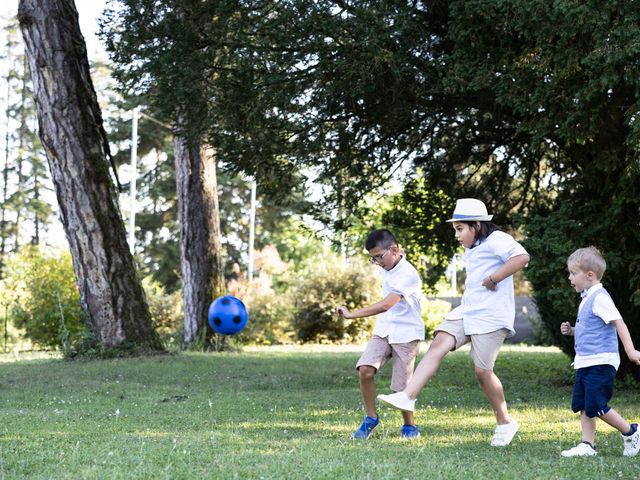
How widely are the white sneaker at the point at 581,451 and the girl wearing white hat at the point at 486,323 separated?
481 millimetres

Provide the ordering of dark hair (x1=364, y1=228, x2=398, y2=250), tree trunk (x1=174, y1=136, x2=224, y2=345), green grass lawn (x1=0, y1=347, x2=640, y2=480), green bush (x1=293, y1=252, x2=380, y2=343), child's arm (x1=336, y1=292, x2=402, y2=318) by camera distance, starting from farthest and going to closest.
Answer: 1. green bush (x1=293, y1=252, x2=380, y2=343)
2. tree trunk (x1=174, y1=136, x2=224, y2=345)
3. dark hair (x1=364, y1=228, x2=398, y2=250)
4. child's arm (x1=336, y1=292, x2=402, y2=318)
5. green grass lawn (x1=0, y1=347, x2=640, y2=480)

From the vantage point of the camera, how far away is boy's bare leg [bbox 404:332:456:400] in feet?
20.8

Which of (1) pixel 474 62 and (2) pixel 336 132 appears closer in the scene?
(1) pixel 474 62

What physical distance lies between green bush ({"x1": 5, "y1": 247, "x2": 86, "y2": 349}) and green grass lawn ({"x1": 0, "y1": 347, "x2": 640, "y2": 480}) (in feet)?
27.3

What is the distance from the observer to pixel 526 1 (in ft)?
27.9

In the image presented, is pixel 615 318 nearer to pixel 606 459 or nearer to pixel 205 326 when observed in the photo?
pixel 606 459

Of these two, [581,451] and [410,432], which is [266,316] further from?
[581,451]

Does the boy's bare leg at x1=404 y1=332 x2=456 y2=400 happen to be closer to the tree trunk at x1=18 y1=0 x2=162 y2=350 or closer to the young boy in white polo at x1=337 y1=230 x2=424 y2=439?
the young boy in white polo at x1=337 y1=230 x2=424 y2=439

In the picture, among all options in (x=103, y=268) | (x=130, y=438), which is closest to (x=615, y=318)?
(x=130, y=438)

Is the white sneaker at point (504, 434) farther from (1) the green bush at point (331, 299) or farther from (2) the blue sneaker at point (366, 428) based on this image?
(1) the green bush at point (331, 299)

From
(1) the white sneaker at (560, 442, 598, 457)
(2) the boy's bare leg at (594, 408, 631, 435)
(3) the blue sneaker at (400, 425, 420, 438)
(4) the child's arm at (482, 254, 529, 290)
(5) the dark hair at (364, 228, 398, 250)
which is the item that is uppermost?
(5) the dark hair at (364, 228, 398, 250)

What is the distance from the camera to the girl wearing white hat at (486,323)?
630 centimetres

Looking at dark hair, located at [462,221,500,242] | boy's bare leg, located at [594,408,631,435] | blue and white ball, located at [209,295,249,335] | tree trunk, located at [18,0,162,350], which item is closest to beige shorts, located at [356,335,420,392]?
dark hair, located at [462,221,500,242]

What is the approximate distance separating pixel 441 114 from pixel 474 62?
2.63 metres
